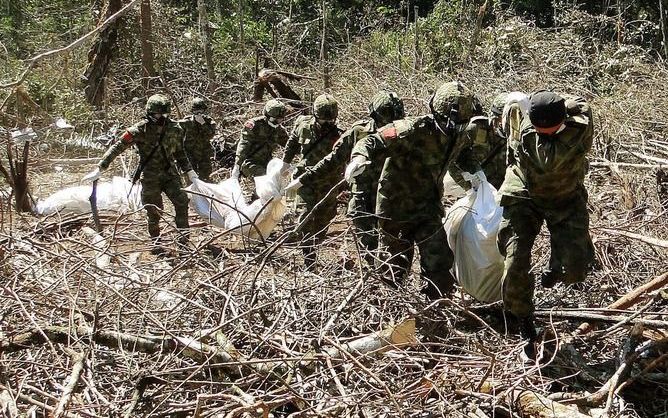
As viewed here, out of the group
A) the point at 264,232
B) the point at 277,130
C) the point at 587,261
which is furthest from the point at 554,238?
the point at 277,130

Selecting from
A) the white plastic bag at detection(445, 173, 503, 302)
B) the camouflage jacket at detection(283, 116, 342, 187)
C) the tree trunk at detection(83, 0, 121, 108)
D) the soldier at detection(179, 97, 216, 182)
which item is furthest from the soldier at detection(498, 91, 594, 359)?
the tree trunk at detection(83, 0, 121, 108)

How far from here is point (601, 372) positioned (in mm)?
3873

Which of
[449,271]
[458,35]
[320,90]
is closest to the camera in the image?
[449,271]

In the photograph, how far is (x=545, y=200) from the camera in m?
4.07

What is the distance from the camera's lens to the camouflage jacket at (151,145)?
7137 millimetres

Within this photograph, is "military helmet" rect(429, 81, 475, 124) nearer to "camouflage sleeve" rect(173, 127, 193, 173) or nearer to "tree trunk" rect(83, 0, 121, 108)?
"camouflage sleeve" rect(173, 127, 193, 173)

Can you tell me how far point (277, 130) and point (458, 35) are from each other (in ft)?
25.6

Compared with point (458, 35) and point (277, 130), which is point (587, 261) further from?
point (458, 35)

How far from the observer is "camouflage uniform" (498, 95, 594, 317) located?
3.86 meters

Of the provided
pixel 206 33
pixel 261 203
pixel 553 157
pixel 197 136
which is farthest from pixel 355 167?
pixel 206 33

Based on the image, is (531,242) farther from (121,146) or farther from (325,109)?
(121,146)

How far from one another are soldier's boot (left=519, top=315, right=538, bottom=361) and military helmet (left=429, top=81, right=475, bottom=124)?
133 centimetres

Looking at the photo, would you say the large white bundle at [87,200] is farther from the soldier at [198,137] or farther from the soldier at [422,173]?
the soldier at [422,173]

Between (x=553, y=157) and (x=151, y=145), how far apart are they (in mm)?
4502
